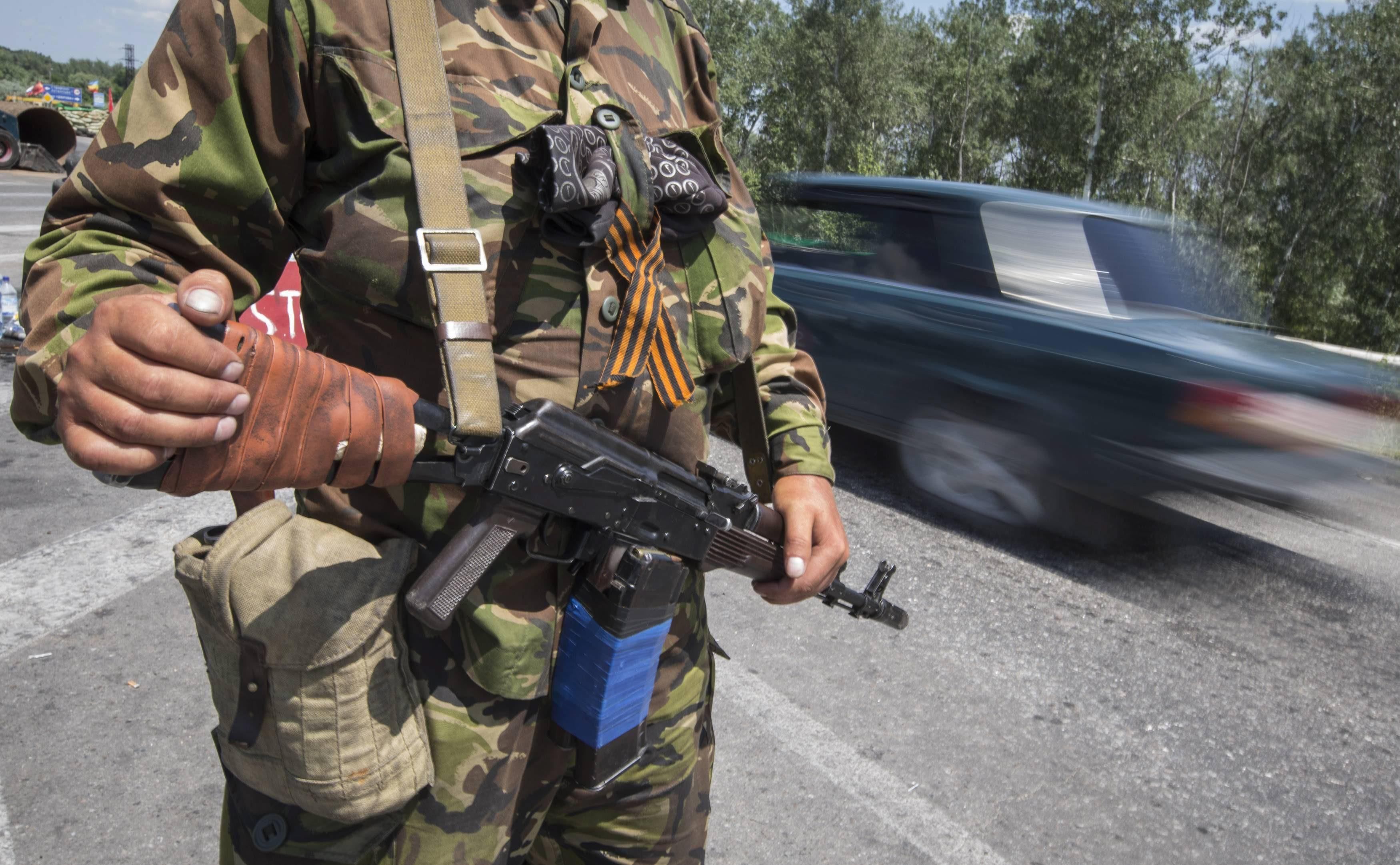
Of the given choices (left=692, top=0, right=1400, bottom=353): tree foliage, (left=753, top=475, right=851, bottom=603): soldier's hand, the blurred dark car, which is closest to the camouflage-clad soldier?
(left=753, top=475, right=851, bottom=603): soldier's hand

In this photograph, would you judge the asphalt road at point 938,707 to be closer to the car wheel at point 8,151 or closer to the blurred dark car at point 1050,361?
the blurred dark car at point 1050,361

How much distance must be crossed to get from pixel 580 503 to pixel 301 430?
0.37 m

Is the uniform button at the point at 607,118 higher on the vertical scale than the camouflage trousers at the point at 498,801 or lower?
higher

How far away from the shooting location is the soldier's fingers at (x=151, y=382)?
0.73 metres

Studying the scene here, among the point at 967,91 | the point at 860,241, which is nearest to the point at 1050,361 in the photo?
the point at 860,241

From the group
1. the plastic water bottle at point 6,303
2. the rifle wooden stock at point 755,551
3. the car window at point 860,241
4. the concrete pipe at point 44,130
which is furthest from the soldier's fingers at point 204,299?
the concrete pipe at point 44,130

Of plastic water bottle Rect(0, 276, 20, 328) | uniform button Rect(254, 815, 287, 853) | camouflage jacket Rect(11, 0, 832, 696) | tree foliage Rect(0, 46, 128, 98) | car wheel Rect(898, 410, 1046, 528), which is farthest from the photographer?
tree foliage Rect(0, 46, 128, 98)

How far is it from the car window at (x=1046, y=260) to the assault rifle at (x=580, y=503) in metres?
3.40

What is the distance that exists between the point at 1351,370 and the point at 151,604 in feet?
15.9

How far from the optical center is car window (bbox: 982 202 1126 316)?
438cm

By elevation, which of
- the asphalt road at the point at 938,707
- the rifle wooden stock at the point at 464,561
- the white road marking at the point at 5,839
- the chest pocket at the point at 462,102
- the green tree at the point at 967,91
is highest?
the green tree at the point at 967,91

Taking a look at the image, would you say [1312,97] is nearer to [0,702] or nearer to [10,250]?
[10,250]

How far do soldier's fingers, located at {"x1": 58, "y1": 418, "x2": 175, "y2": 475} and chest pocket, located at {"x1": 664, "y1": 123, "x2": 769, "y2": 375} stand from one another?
0.67m

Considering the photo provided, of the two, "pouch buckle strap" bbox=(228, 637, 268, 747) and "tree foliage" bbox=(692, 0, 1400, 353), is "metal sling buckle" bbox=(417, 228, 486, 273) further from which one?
"tree foliage" bbox=(692, 0, 1400, 353)
